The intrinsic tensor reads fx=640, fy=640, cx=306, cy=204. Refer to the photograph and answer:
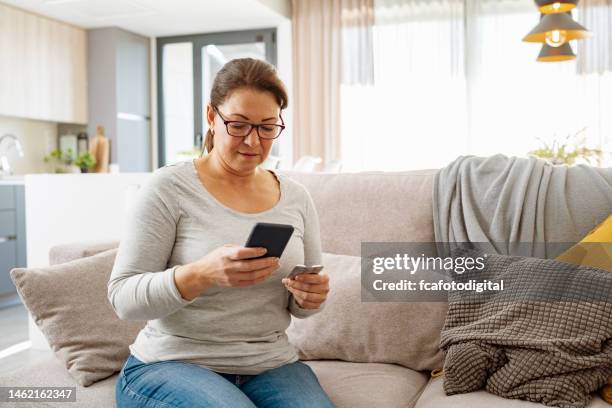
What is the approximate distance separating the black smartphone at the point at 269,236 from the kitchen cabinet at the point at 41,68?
15.2ft

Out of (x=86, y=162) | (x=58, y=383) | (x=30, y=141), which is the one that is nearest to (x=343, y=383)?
(x=58, y=383)

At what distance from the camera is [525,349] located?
1.45 m

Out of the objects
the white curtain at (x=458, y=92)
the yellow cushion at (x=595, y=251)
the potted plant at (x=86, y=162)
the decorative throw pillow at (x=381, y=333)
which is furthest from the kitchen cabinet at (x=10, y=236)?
the yellow cushion at (x=595, y=251)

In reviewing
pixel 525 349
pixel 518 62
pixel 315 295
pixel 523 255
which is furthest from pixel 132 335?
pixel 518 62

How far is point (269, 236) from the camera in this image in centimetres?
112

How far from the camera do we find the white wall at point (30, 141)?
17.9 ft

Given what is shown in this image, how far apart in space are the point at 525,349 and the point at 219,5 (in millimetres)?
4508

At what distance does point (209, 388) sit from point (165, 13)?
4.86 m

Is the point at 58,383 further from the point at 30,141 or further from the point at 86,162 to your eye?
the point at 30,141

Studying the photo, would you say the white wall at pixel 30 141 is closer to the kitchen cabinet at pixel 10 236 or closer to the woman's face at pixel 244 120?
the kitchen cabinet at pixel 10 236

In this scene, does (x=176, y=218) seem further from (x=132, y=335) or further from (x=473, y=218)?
(x=473, y=218)

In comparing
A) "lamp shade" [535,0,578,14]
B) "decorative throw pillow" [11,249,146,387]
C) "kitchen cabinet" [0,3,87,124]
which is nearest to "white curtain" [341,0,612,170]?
"lamp shade" [535,0,578,14]

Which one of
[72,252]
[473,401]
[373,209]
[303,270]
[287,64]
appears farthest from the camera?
[287,64]

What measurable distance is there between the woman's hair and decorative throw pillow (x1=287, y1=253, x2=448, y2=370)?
66cm
